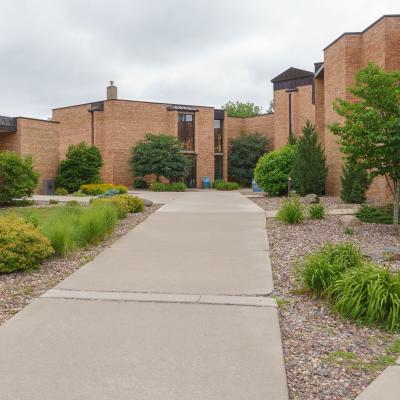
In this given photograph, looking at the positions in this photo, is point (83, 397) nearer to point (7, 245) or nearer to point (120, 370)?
point (120, 370)

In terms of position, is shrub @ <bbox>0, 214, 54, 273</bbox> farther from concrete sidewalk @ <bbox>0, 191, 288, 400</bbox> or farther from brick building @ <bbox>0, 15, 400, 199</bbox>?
brick building @ <bbox>0, 15, 400, 199</bbox>

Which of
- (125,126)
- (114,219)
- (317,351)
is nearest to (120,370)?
(317,351)

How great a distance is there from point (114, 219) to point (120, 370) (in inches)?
267

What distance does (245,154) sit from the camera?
39.4 m

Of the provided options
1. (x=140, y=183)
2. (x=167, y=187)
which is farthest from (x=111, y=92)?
(x=167, y=187)

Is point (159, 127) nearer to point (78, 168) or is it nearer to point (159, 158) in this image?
point (159, 158)

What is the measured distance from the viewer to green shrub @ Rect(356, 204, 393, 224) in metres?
11.7

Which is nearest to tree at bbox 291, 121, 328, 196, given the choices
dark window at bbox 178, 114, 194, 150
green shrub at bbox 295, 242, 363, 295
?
green shrub at bbox 295, 242, 363, 295

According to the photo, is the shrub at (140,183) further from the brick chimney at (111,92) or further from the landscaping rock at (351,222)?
the landscaping rock at (351,222)

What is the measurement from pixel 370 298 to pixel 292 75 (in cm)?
3537

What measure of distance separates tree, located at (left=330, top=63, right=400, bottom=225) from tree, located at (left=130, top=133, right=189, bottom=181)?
72.9 feet

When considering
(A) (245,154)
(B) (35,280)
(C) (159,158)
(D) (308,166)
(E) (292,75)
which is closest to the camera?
(B) (35,280)

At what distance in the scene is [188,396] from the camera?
10.7 ft

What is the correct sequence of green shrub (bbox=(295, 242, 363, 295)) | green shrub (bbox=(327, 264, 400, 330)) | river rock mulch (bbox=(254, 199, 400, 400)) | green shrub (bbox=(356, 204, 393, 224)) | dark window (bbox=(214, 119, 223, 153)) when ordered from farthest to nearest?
1. dark window (bbox=(214, 119, 223, 153))
2. green shrub (bbox=(356, 204, 393, 224))
3. green shrub (bbox=(295, 242, 363, 295))
4. green shrub (bbox=(327, 264, 400, 330))
5. river rock mulch (bbox=(254, 199, 400, 400))
